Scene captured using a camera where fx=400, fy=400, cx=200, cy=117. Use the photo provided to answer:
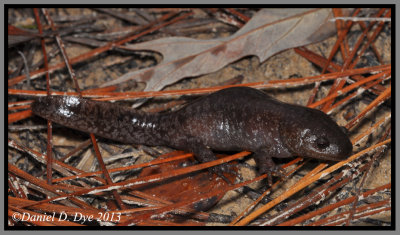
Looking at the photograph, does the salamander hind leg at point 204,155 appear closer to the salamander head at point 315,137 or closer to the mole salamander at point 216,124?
the mole salamander at point 216,124

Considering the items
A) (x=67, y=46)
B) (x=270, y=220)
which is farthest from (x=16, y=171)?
(x=270, y=220)

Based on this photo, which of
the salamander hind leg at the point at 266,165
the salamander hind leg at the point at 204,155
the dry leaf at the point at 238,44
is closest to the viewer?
the salamander hind leg at the point at 266,165

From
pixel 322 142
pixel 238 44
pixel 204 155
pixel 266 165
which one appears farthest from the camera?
pixel 238 44

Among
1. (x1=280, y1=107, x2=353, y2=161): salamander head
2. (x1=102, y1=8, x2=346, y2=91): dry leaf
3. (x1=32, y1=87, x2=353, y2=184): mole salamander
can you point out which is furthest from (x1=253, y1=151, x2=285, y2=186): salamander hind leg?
(x1=102, y1=8, x2=346, y2=91): dry leaf

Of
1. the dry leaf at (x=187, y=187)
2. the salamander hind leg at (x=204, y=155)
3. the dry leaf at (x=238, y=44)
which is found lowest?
the dry leaf at (x=187, y=187)

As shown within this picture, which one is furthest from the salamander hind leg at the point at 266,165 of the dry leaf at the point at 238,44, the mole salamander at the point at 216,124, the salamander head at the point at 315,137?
the dry leaf at the point at 238,44

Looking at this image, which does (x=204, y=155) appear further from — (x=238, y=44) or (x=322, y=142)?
(x=238, y=44)

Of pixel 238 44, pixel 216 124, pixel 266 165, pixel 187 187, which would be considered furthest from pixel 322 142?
pixel 238 44

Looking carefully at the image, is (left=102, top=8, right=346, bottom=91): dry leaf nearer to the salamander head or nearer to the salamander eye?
the salamander head
